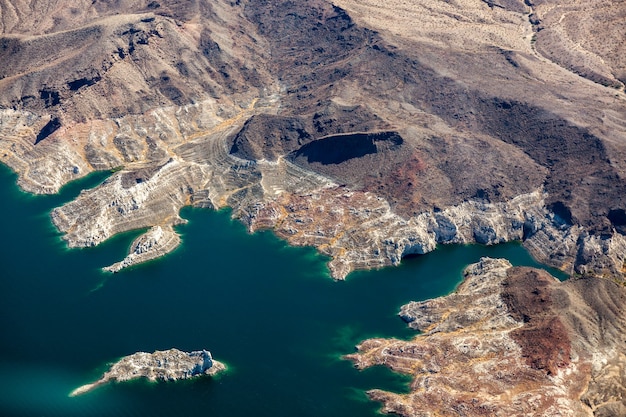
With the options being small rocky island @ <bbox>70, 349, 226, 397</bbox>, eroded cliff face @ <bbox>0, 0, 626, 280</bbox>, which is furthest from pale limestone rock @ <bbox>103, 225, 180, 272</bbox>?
small rocky island @ <bbox>70, 349, 226, 397</bbox>

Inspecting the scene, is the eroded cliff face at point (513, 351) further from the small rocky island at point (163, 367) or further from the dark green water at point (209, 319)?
the small rocky island at point (163, 367)

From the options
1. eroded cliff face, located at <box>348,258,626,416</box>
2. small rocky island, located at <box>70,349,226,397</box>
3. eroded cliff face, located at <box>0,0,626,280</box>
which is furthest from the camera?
eroded cliff face, located at <box>0,0,626,280</box>

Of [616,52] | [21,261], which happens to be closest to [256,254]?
[21,261]

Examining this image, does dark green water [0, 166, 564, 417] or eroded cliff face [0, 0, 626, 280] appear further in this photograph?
eroded cliff face [0, 0, 626, 280]

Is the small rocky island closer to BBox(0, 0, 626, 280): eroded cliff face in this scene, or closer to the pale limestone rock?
the pale limestone rock

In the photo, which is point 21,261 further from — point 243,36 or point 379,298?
point 243,36

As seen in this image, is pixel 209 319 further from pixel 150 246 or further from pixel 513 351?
pixel 513 351
